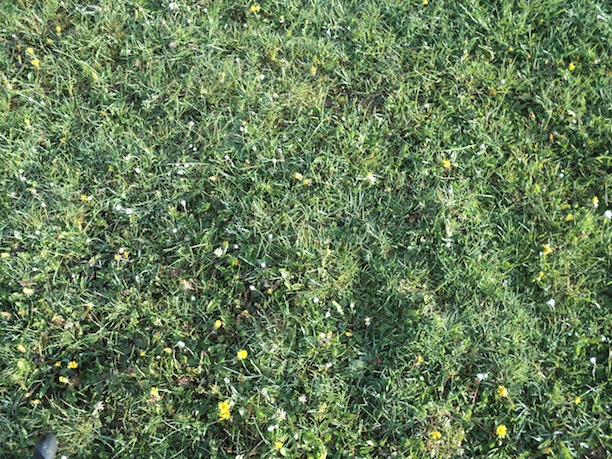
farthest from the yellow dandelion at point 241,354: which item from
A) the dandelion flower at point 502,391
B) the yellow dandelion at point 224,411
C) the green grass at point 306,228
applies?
the dandelion flower at point 502,391

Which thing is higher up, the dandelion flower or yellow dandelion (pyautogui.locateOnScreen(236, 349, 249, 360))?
the dandelion flower

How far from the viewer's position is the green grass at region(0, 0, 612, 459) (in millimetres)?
2412

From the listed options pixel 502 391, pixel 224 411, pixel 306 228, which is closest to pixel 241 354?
pixel 224 411

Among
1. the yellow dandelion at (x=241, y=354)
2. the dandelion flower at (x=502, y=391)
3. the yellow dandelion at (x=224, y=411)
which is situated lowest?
the yellow dandelion at (x=224, y=411)

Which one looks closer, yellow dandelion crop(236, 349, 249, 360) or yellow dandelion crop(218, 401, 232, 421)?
yellow dandelion crop(218, 401, 232, 421)

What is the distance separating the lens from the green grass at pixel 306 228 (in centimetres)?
241

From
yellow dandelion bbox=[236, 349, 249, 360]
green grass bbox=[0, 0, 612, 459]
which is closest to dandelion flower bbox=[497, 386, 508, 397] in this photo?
green grass bbox=[0, 0, 612, 459]

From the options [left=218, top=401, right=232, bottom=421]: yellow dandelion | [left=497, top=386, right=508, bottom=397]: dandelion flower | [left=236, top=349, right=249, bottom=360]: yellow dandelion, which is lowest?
[left=218, top=401, right=232, bottom=421]: yellow dandelion

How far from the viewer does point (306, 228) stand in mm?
2752

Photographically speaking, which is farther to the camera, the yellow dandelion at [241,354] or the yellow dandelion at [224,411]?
the yellow dandelion at [241,354]

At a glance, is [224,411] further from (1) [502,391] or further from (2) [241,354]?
(1) [502,391]

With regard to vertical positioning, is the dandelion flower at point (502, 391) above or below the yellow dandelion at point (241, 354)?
above

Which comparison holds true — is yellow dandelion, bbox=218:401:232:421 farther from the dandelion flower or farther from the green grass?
the dandelion flower

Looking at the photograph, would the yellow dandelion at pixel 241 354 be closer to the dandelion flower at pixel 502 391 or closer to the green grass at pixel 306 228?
the green grass at pixel 306 228
